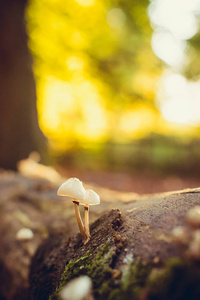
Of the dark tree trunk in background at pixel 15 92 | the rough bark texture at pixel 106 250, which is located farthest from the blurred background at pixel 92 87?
the rough bark texture at pixel 106 250

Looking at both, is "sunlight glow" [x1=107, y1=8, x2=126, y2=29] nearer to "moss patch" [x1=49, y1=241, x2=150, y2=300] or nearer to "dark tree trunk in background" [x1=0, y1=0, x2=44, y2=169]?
"dark tree trunk in background" [x1=0, y1=0, x2=44, y2=169]

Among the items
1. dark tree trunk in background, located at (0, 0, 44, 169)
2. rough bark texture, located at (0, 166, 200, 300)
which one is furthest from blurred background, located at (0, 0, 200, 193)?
rough bark texture, located at (0, 166, 200, 300)

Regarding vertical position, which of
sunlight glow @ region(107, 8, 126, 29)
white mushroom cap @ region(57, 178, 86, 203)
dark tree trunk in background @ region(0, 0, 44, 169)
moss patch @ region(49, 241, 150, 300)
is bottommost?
moss patch @ region(49, 241, 150, 300)

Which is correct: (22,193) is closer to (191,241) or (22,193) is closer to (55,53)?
(191,241)

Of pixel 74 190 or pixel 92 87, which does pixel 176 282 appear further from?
pixel 92 87

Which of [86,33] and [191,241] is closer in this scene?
[191,241]

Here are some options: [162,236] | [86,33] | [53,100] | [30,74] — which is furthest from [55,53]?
[162,236]

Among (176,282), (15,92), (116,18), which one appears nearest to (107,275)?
(176,282)

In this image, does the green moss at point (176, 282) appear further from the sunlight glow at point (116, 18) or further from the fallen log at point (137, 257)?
the sunlight glow at point (116, 18)
